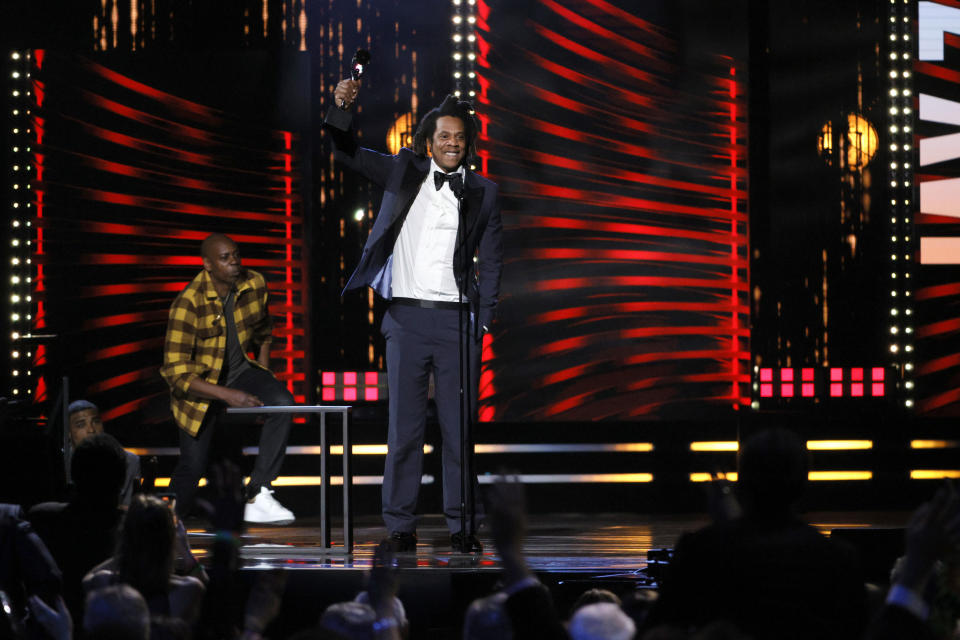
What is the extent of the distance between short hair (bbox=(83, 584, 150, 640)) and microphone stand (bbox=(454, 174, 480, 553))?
256 cm

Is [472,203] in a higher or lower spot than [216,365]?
higher

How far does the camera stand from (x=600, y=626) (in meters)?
2.68

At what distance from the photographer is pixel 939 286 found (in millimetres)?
7820

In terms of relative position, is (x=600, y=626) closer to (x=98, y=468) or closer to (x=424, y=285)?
(x=98, y=468)

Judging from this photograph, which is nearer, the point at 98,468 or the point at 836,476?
the point at 98,468

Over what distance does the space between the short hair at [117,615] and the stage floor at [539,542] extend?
85.4 inches

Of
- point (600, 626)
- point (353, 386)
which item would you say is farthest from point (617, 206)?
point (600, 626)

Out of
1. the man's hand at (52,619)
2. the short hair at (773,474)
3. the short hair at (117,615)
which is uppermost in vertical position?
the short hair at (773,474)

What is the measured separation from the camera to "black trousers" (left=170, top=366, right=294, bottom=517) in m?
6.27

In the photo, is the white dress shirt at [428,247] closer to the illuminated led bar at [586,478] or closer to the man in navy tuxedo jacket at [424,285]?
the man in navy tuxedo jacket at [424,285]

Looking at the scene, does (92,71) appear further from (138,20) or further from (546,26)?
(546,26)

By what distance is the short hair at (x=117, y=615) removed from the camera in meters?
2.33

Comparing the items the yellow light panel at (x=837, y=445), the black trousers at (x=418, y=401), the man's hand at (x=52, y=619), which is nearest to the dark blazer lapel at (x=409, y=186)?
the black trousers at (x=418, y=401)

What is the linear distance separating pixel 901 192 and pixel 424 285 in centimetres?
386
